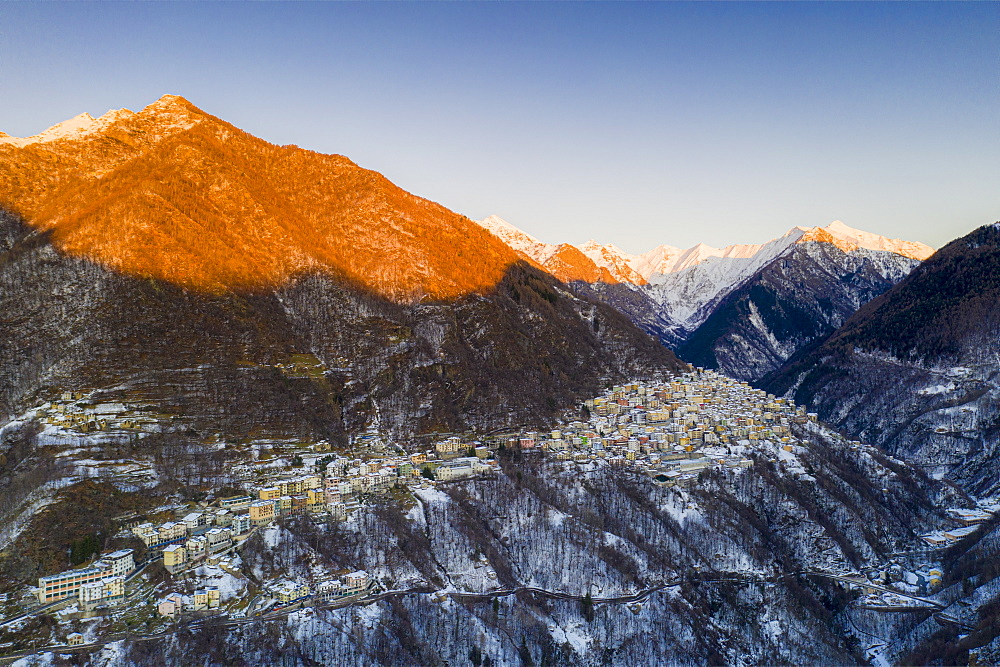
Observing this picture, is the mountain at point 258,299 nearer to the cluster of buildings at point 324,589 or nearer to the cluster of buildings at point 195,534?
the cluster of buildings at point 195,534

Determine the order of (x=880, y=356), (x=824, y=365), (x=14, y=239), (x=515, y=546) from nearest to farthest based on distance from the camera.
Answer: (x=515, y=546) < (x=14, y=239) < (x=880, y=356) < (x=824, y=365)

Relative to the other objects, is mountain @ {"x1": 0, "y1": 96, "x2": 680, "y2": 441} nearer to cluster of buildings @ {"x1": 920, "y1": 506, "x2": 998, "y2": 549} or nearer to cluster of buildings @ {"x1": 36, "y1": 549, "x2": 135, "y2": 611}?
cluster of buildings @ {"x1": 36, "y1": 549, "x2": 135, "y2": 611}

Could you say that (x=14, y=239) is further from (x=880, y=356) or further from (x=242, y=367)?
(x=880, y=356)

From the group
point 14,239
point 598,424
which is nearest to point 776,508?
point 598,424

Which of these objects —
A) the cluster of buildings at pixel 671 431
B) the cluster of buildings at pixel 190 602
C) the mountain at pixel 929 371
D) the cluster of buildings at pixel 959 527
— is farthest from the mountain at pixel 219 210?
the cluster of buildings at pixel 959 527

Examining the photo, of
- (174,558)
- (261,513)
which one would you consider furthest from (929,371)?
(174,558)

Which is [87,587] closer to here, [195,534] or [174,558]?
[174,558]
